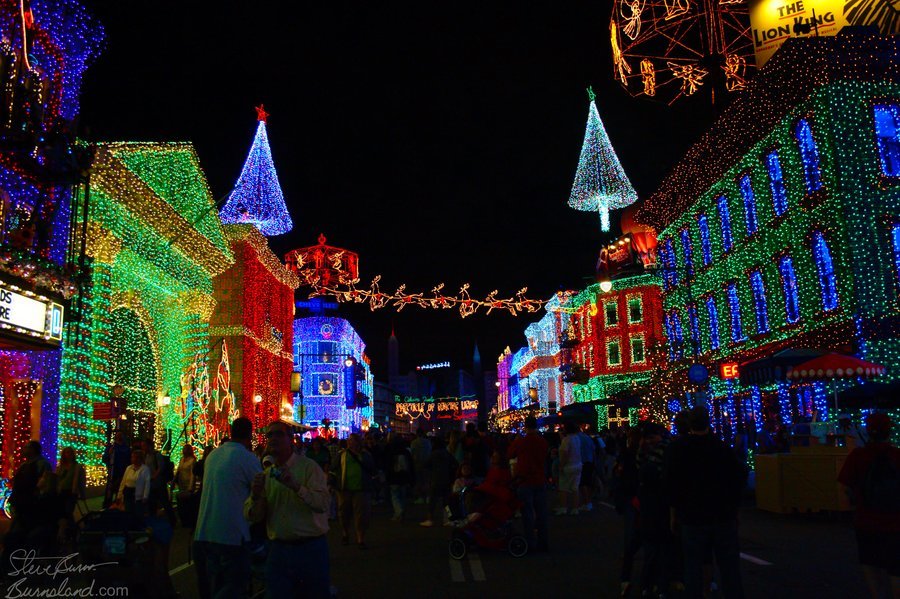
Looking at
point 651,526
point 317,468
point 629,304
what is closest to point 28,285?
point 317,468

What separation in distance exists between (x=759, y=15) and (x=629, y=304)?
2835 cm

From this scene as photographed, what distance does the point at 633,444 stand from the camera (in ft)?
31.9

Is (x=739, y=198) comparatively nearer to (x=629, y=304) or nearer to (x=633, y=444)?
(x=633, y=444)

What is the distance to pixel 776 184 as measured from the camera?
25094mm

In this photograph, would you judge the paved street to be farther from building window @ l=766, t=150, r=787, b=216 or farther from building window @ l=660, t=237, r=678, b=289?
building window @ l=660, t=237, r=678, b=289

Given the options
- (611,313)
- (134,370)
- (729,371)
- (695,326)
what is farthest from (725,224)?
(611,313)

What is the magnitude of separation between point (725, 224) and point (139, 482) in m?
24.9

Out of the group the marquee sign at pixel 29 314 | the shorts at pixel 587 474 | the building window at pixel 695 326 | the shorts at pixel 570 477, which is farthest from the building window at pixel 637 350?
the marquee sign at pixel 29 314

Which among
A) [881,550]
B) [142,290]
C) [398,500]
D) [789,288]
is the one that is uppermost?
[142,290]

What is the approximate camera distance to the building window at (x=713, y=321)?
31641mm

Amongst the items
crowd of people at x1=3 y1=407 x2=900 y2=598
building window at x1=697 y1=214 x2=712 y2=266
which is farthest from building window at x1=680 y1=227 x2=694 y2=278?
crowd of people at x1=3 y1=407 x2=900 y2=598

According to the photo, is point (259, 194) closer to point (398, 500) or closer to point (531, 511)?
point (398, 500)

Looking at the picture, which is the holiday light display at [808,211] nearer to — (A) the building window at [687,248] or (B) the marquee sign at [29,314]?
(A) the building window at [687,248]

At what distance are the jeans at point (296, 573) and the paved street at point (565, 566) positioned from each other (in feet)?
10.2
